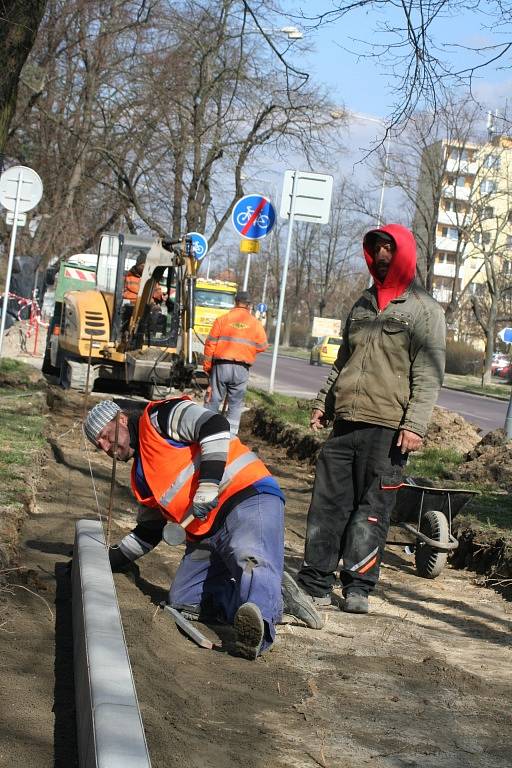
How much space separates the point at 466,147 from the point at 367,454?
47.0m

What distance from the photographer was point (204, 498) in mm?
5391

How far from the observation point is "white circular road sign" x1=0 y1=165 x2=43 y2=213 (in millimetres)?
17438

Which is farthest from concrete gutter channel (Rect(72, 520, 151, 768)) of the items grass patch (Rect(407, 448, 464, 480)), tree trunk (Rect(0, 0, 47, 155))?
grass patch (Rect(407, 448, 464, 480))

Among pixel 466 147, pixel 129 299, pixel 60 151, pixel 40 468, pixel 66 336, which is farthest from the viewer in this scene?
pixel 466 147

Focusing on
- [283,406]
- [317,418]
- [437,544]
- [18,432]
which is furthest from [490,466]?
[283,406]

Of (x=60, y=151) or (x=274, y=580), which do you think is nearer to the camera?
(x=274, y=580)

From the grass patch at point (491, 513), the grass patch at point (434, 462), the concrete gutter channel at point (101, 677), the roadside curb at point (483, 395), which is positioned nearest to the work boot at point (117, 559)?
the concrete gutter channel at point (101, 677)

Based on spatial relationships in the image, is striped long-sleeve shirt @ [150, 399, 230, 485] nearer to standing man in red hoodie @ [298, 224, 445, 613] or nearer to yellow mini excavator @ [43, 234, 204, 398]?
standing man in red hoodie @ [298, 224, 445, 613]

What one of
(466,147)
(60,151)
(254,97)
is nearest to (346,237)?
(466,147)

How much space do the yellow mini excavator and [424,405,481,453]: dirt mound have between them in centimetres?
398

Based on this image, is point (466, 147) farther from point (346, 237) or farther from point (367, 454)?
point (367, 454)

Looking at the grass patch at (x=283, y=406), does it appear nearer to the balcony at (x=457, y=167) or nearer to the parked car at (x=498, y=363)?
the balcony at (x=457, y=167)

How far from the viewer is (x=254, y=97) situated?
26031 millimetres

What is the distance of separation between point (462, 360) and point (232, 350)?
2194 inches
